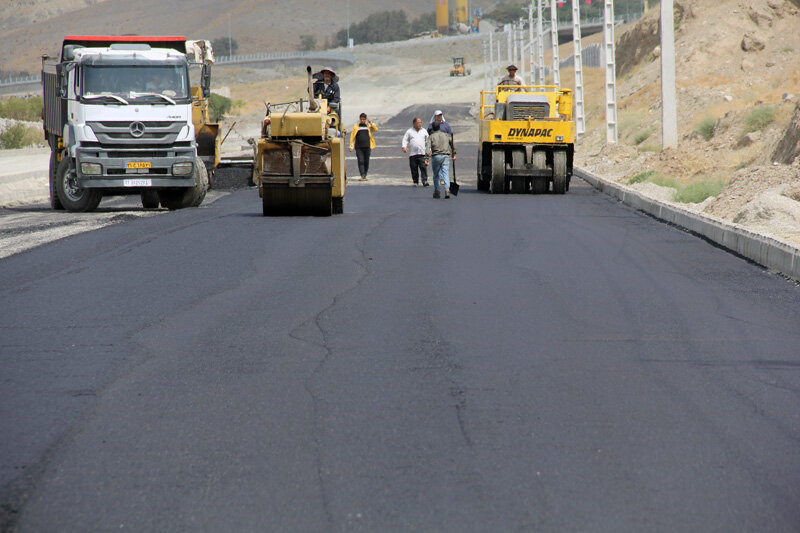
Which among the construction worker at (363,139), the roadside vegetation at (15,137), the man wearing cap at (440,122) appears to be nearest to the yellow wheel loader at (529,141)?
the man wearing cap at (440,122)

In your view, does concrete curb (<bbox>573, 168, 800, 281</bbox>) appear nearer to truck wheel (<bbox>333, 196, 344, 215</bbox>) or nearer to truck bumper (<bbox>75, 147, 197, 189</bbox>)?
truck wheel (<bbox>333, 196, 344, 215</bbox>)

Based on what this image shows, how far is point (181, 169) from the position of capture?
20156 mm

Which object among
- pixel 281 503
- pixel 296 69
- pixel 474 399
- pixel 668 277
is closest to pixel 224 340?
pixel 474 399

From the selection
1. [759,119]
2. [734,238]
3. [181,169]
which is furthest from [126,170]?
[759,119]

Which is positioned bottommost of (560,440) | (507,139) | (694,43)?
(560,440)

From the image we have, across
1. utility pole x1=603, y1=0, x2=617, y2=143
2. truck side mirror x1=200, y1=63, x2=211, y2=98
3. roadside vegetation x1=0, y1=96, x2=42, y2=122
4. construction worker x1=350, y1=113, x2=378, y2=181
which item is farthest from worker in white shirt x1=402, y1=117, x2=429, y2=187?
roadside vegetation x1=0, y1=96, x2=42, y2=122

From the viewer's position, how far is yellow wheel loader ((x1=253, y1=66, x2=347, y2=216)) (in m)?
A: 18.2

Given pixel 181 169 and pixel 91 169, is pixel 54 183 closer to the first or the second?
pixel 91 169

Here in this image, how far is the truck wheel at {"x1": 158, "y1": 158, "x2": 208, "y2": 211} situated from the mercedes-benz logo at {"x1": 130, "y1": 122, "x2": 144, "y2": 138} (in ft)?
5.02

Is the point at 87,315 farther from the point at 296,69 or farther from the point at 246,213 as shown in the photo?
the point at 296,69

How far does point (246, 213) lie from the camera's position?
784 inches

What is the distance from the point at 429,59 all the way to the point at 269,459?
194 meters

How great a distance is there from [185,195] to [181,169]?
1.18 metres

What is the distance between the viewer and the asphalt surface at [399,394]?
15.3 feet
